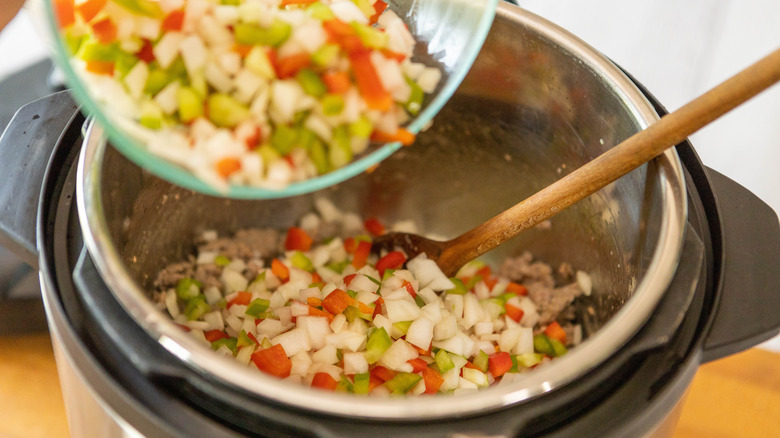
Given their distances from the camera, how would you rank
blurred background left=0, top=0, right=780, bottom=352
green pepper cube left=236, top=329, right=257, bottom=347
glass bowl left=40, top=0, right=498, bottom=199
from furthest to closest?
1. blurred background left=0, top=0, right=780, bottom=352
2. green pepper cube left=236, top=329, right=257, bottom=347
3. glass bowl left=40, top=0, right=498, bottom=199

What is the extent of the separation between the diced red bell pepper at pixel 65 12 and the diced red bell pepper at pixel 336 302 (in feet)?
1.60

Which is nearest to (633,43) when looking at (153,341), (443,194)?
Result: (443,194)

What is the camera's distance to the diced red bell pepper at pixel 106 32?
651 millimetres

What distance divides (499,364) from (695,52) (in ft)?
3.37

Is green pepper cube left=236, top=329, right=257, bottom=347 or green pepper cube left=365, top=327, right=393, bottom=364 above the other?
green pepper cube left=365, top=327, right=393, bottom=364

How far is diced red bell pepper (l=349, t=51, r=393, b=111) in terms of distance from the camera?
69 cm

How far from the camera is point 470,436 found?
24.9 inches

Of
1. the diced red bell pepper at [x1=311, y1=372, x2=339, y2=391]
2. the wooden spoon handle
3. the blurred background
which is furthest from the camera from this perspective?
the blurred background

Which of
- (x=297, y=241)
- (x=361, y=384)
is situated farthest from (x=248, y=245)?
(x=361, y=384)

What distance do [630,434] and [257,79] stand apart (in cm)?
51

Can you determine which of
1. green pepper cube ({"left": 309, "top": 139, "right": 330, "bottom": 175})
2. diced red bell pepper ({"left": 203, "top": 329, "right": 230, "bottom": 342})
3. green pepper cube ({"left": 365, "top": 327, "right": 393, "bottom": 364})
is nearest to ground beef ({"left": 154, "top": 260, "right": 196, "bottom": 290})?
diced red bell pepper ({"left": 203, "top": 329, "right": 230, "bottom": 342})

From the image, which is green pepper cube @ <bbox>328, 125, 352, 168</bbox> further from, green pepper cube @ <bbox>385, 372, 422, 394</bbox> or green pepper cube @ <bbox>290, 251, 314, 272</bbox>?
green pepper cube @ <bbox>290, 251, 314, 272</bbox>

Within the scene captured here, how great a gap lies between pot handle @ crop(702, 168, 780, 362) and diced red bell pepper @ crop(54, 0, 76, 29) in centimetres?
72

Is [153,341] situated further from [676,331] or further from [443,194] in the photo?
[443,194]
